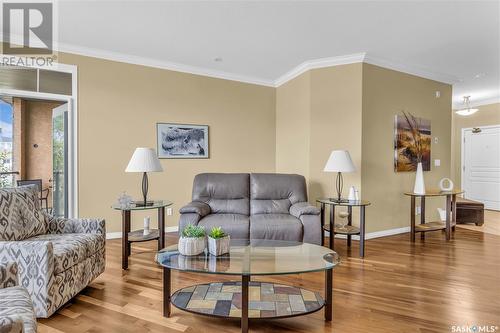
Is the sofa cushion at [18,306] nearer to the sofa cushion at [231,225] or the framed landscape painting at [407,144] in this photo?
the sofa cushion at [231,225]

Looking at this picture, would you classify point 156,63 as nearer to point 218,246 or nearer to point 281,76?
point 281,76

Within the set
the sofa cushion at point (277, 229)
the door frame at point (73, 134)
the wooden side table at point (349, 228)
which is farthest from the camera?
the door frame at point (73, 134)

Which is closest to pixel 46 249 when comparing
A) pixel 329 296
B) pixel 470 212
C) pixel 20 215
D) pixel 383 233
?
pixel 20 215

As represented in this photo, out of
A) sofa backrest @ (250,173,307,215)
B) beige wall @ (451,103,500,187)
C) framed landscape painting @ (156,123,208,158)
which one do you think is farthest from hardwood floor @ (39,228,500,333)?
beige wall @ (451,103,500,187)

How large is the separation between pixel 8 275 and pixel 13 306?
0.33m

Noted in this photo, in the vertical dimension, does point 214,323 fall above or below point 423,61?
below

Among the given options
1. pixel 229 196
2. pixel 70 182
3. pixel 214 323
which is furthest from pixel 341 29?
pixel 70 182

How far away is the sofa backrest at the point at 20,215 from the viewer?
2.38 m

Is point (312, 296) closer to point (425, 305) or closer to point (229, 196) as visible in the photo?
point (425, 305)

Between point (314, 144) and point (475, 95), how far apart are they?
462cm

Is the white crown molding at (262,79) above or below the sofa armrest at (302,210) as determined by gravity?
above

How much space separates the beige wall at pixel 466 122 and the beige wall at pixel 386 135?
2.98m

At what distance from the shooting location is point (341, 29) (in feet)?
11.7

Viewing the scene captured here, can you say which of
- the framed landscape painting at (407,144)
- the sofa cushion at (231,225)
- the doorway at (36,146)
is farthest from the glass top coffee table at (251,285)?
the framed landscape painting at (407,144)
